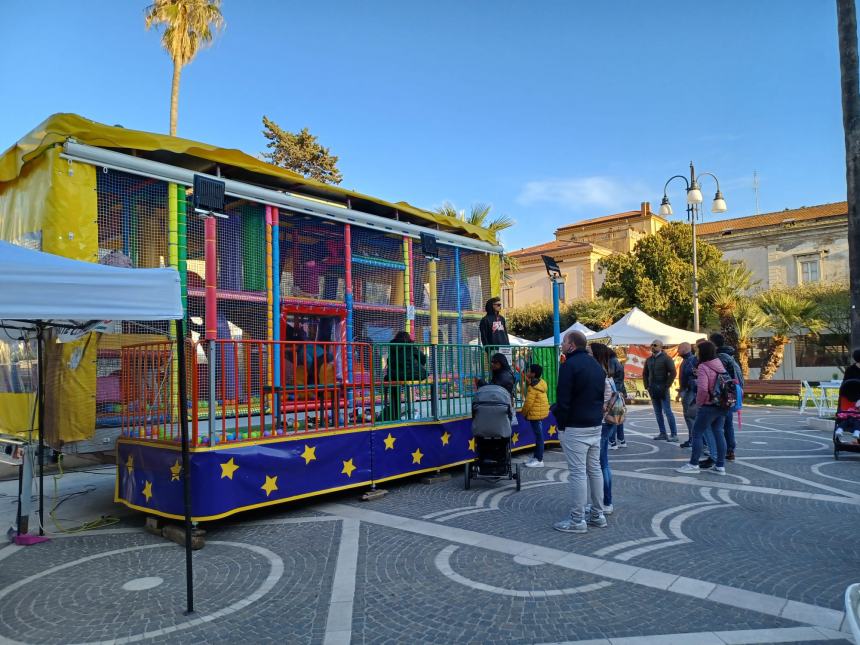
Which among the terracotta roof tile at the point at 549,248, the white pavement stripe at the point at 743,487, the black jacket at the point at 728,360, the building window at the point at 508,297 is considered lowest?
the white pavement stripe at the point at 743,487

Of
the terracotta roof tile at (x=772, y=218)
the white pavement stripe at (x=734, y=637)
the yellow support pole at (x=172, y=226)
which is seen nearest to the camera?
the white pavement stripe at (x=734, y=637)

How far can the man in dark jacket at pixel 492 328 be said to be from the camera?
8.30m

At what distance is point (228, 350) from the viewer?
567 cm

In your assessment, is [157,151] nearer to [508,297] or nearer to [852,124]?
[852,124]

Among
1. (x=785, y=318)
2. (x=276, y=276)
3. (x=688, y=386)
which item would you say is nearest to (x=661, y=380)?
(x=688, y=386)

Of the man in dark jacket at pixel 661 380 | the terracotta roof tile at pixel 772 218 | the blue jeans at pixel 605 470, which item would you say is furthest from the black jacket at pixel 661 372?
the terracotta roof tile at pixel 772 218

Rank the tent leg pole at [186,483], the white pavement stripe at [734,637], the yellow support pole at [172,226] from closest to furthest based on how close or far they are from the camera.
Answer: the white pavement stripe at [734,637], the tent leg pole at [186,483], the yellow support pole at [172,226]

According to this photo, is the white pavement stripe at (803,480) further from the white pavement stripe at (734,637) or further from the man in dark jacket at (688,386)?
the white pavement stripe at (734,637)

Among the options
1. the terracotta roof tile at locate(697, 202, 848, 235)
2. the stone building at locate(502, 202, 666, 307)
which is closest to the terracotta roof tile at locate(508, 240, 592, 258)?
the stone building at locate(502, 202, 666, 307)

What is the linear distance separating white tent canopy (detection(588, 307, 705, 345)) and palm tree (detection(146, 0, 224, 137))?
52.4 feet

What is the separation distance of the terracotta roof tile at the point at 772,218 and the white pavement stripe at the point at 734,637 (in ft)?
125

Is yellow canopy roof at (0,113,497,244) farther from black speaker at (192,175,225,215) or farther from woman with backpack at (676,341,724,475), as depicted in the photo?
woman with backpack at (676,341,724,475)

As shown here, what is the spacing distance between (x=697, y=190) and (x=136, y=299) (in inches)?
698

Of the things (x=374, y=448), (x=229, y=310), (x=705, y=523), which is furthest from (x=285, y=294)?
(x=705, y=523)
